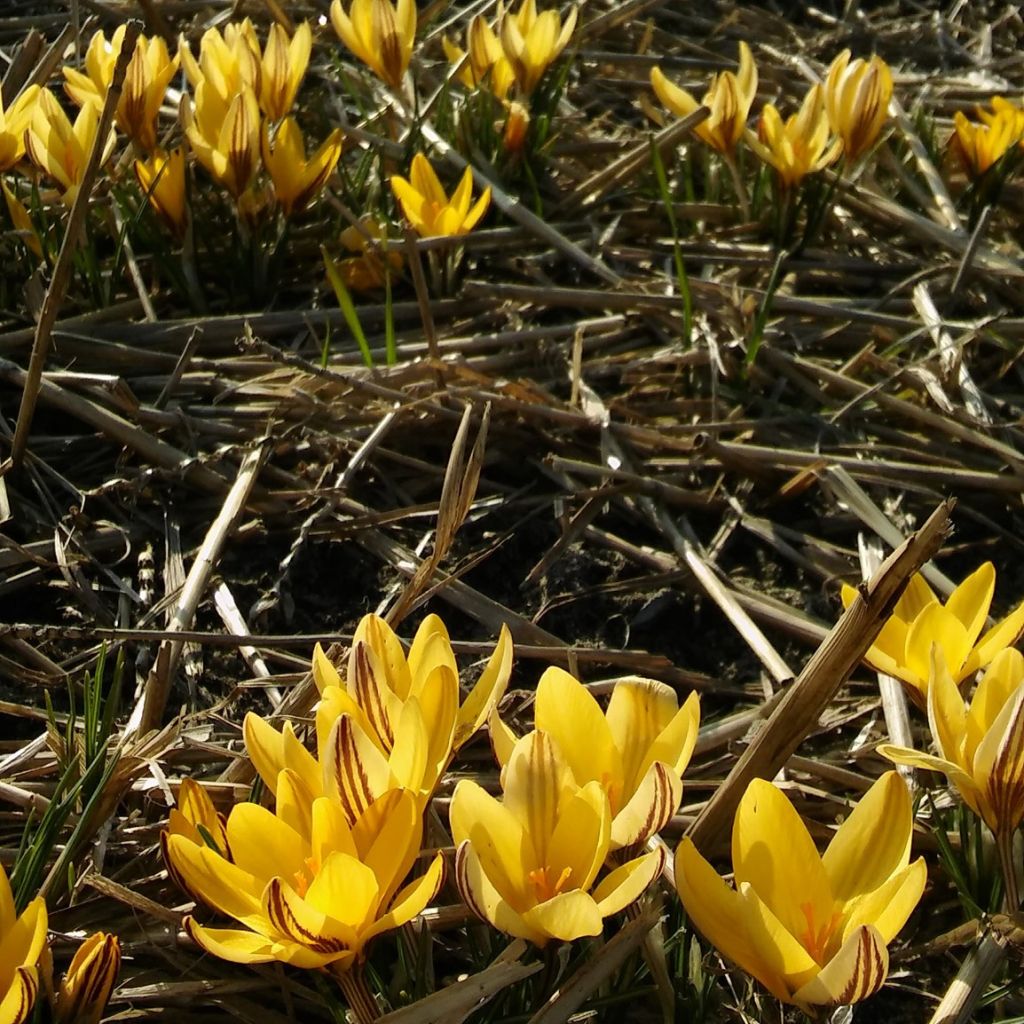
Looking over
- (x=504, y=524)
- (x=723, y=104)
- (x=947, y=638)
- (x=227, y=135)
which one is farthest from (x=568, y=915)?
(x=723, y=104)

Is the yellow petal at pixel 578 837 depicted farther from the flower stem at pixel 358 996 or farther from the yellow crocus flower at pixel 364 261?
the yellow crocus flower at pixel 364 261

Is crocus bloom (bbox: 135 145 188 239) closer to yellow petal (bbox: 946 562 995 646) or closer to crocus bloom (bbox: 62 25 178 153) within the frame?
crocus bloom (bbox: 62 25 178 153)

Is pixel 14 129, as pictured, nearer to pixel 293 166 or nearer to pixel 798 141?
pixel 293 166

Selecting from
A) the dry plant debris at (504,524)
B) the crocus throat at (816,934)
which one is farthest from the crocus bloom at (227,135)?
the crocus throat at (816,934)

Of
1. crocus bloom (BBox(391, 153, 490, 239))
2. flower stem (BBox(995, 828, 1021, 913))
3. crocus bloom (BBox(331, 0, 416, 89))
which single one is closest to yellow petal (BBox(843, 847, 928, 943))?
flower stem (BBox(995, 828, 1021, 913))

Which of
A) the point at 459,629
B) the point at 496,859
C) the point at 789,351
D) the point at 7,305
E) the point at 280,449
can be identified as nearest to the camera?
the point at 496,859

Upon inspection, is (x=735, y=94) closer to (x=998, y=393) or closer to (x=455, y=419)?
(x=998, y=393)

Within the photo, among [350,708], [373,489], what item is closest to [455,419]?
[373,489]
